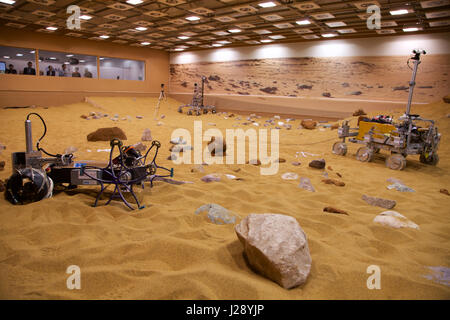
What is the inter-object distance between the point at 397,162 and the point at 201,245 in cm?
441

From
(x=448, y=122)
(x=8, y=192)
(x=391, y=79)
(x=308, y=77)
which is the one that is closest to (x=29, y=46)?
(x=308, y=77)

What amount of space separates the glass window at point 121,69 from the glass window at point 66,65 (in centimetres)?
55

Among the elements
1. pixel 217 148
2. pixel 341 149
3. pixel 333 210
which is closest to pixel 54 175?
pixel 333 210

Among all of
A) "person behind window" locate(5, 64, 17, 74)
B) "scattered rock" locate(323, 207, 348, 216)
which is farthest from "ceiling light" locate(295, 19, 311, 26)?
"person behind window" locate(5, 64, 17, 74)

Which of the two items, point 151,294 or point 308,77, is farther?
point 308,77

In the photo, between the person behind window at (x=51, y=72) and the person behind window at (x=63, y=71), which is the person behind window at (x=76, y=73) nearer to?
the person behind window at (x=63, y=71)

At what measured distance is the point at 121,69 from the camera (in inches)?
665

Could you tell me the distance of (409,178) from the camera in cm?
439

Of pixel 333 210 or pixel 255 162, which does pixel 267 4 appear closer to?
pixel 255 162

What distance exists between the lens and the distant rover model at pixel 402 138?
4.89 m

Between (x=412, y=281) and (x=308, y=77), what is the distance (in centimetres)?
1254

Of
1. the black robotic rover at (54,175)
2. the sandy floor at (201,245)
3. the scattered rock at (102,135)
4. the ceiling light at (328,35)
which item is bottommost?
the sandy floor at (201,245)

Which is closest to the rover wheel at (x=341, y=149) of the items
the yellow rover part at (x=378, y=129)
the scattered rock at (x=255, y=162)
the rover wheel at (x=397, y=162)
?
the yellow rover part at (x=378, y=129)
